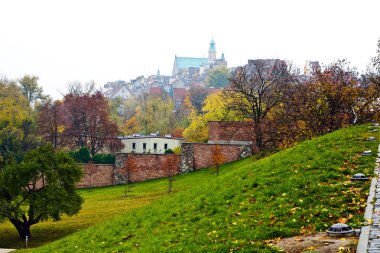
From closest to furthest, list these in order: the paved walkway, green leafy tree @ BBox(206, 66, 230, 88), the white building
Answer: the paved walkway
the white building
green leafy tree @ BBox(206, 66, 230, 88)

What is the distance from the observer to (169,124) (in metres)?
89.2

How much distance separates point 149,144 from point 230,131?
22012mm

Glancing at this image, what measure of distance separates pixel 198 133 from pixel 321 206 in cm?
4761

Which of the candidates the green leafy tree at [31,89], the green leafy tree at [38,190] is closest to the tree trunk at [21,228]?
the green leafy tree at [38,190]

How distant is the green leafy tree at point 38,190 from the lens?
27391mm

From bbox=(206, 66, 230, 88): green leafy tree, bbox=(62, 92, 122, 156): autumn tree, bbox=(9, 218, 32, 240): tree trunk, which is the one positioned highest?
bbox=(206, 66, 230, 88): green leafy tree

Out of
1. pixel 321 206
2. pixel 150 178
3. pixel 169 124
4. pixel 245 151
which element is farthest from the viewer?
pixel 169 124

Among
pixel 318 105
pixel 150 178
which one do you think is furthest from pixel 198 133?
pixel 318 105

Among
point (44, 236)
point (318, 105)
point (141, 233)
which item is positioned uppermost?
point (318, 105)

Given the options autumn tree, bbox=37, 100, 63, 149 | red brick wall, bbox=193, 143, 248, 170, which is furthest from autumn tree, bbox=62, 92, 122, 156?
red brick wall, bbox=193, 143, 248, 170

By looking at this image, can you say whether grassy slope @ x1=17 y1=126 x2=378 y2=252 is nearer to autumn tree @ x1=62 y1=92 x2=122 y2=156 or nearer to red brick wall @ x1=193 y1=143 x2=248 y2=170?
red brick wall @ x1=193 y1=143 x2=248 y2=170

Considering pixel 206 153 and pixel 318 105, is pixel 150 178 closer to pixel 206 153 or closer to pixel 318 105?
Answer: pixel 206 153

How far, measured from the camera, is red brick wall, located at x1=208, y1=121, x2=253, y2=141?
46719mm

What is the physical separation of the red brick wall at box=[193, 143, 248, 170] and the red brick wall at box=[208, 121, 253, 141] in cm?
136
